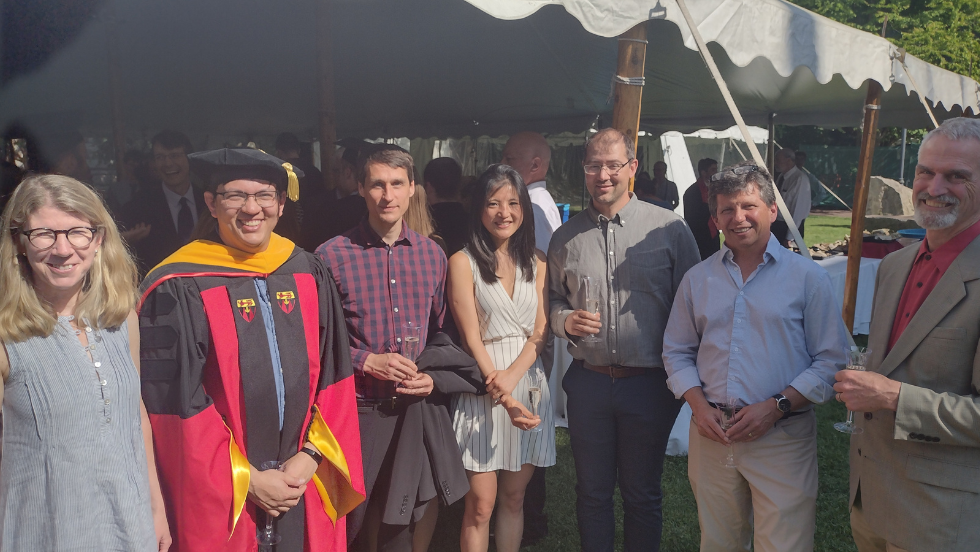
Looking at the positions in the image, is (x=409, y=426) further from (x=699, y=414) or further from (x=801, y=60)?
(x=801, y=60)

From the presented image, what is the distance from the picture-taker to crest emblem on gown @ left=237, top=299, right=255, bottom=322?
7.72 ft

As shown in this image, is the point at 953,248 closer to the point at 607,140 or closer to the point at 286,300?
the point at 607,140

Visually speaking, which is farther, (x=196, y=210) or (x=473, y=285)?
(x=196, y=210)

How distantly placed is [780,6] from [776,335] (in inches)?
110

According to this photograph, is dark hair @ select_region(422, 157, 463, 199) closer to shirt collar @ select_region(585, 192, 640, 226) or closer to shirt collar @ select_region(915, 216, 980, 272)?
shirt collar @ select_region(585, 192, 640, 226)

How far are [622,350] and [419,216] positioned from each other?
123cm

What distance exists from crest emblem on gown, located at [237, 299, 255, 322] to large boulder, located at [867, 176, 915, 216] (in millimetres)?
24878

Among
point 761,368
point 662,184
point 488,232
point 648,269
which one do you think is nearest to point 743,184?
point 648,269

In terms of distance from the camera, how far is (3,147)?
675 centimetres

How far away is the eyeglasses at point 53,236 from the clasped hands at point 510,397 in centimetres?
160

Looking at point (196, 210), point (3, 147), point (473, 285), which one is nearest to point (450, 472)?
point (473, 285)

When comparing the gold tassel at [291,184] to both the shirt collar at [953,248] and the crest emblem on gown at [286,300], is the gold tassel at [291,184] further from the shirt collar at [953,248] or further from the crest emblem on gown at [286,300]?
the shirt collar at [953,248]

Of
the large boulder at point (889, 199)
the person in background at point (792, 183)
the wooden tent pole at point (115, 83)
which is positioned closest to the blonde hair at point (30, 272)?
the wooden tent pole at point (115, 83)

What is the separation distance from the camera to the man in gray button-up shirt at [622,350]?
297 cm
